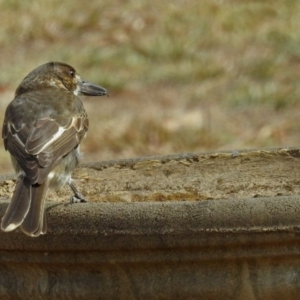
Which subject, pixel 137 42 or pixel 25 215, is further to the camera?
pixel 137 42

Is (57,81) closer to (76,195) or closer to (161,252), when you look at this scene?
(76,195)

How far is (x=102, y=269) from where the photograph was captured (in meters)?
3.03

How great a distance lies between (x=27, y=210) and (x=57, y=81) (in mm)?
1786

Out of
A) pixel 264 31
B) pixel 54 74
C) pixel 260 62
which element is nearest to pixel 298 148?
pixel 54 74

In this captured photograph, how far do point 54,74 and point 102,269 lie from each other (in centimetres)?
212

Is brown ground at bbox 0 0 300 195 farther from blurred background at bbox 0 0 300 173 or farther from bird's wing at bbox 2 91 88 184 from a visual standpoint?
bird's wing at bbox 2 91 88 184

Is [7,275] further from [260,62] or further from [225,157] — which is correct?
[260,62]

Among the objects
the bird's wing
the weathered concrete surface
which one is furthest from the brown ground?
the weathered concrete surface

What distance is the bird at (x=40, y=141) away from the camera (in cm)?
338

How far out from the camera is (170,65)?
10.1m

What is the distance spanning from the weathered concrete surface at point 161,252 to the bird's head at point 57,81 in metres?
1.76

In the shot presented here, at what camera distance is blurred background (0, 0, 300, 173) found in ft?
27.4

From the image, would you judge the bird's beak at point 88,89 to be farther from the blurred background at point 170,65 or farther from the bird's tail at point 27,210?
the blurred background at point 170,65

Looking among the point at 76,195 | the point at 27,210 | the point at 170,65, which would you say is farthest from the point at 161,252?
the point at 170,65
